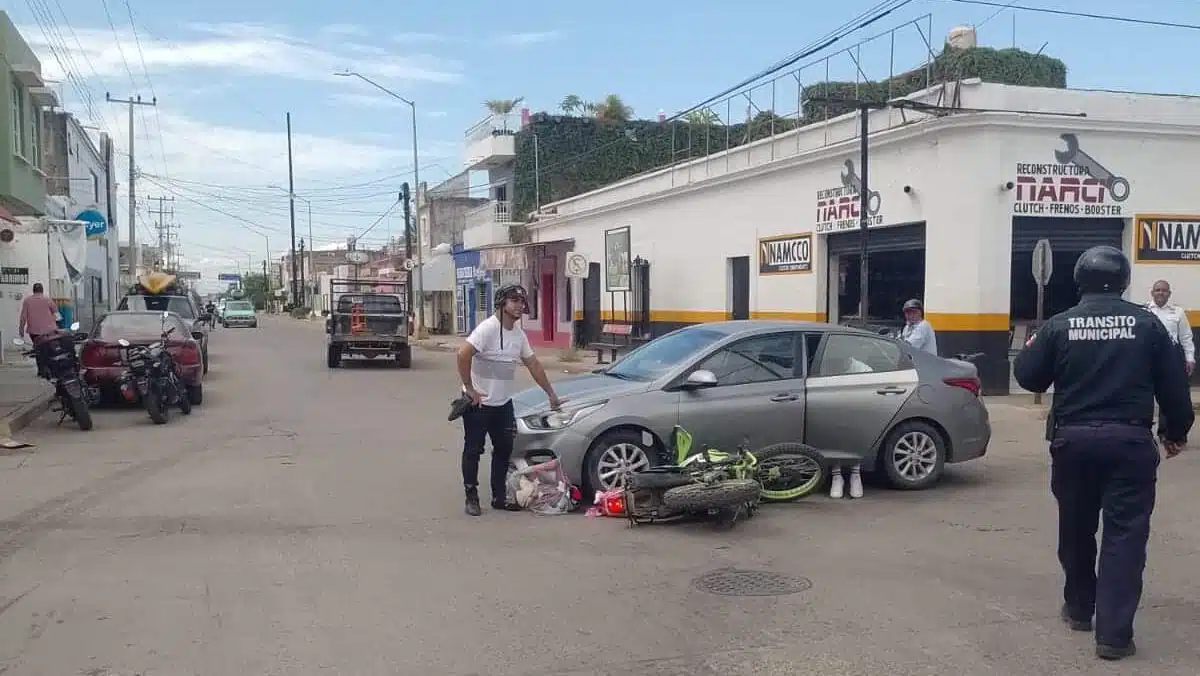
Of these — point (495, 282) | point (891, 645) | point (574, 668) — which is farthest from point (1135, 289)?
point (495, 282)

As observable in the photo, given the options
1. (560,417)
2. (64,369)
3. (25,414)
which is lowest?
(25,414)

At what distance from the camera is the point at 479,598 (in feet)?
19.2

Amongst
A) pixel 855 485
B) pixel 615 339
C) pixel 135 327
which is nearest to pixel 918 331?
pixel 855 485

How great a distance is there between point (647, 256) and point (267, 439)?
16553 mm

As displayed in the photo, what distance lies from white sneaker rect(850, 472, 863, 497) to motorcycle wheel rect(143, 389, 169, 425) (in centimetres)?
974

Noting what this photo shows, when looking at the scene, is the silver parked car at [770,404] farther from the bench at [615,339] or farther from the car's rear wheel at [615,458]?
the bench at [615,339]

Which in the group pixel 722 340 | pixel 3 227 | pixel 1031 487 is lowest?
pixel 1031 487

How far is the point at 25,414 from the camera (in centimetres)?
1373

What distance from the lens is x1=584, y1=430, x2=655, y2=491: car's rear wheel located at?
8.28m

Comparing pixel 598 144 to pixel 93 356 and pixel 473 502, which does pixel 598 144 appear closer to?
pixel 93 356

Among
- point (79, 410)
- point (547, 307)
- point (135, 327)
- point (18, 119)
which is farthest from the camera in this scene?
point (547, 307)

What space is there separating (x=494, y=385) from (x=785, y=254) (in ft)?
46.3

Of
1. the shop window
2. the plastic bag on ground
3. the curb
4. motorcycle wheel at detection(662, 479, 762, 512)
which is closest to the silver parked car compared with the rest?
the plastic bag on ground

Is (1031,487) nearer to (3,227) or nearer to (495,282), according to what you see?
(3,227)
